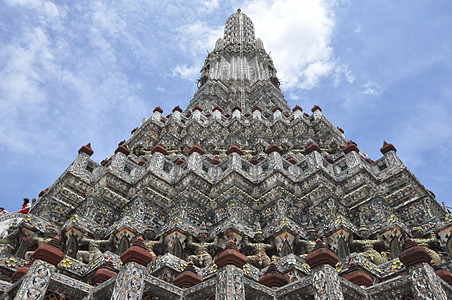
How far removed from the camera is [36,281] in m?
7.17

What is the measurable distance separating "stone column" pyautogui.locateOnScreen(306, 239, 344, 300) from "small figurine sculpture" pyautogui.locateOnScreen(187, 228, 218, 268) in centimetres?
451

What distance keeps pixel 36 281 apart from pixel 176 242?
546 centimetres

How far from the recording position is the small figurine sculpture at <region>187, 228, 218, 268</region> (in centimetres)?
1144

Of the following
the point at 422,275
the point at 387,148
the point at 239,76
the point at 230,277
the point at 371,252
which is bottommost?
the point at 422,275

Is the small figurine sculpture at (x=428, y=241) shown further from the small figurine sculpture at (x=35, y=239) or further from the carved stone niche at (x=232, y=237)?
the small figurine sculpture at (x=35, y=239)

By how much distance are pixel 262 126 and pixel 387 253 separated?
41.6 ft

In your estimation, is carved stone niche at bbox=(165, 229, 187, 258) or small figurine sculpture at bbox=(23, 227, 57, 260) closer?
small figurine sculpture at bbox=(23, 227, 57, 260)

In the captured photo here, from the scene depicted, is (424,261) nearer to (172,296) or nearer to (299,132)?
(172,296)

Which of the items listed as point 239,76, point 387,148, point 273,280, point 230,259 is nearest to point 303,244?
point 273,280

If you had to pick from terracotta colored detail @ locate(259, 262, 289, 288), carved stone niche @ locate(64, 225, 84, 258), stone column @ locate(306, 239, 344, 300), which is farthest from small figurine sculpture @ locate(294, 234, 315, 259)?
carved stone niche @ locate(64, 225, 84, 258)

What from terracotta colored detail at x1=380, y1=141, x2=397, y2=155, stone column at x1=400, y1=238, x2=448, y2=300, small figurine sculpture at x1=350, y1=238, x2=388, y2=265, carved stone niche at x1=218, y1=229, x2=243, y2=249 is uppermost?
terracotta colored detail at x1=380, y1=141, x2=397, y2=155

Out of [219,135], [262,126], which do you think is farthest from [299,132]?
[219,135]

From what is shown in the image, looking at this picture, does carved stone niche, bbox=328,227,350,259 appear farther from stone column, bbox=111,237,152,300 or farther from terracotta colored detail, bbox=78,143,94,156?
terracotta colored detail, bbox=78,143,94,156

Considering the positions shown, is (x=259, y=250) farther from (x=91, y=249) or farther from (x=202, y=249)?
(x=91, y=249)
